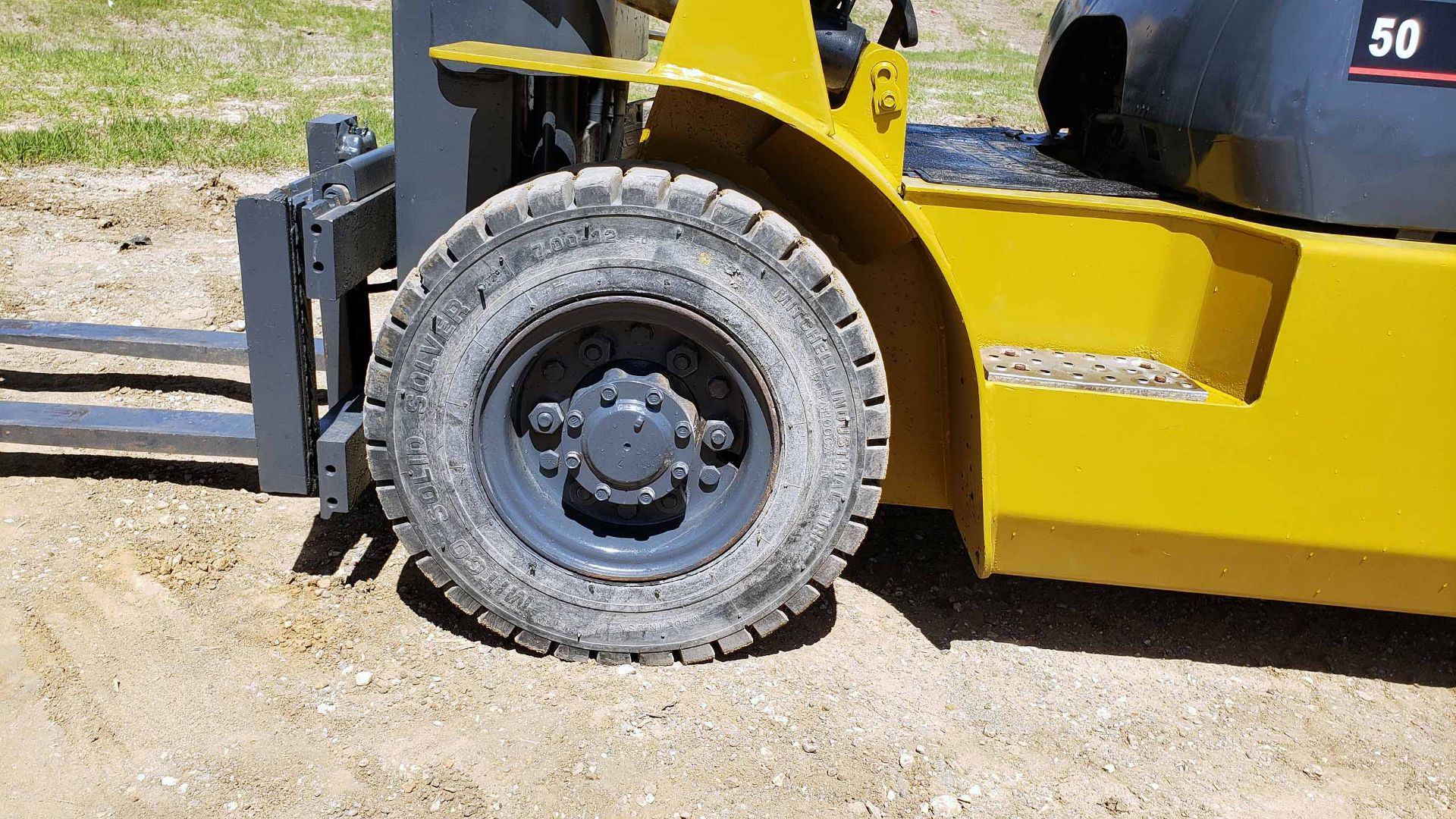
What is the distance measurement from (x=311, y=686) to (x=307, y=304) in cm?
119

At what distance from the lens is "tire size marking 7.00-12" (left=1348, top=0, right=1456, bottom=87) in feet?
8.71

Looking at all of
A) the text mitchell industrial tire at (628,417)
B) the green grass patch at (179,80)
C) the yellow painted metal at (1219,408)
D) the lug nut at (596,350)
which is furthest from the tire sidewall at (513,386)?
the green grass patch at (179,80)

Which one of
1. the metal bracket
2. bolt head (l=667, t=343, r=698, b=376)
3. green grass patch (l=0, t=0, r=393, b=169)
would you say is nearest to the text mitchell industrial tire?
bolt head (l=667, t=343, r=698, b=376)

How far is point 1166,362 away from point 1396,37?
39.3 inches

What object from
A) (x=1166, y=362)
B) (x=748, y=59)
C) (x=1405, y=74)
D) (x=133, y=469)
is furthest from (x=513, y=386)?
(x=1405, y=74)

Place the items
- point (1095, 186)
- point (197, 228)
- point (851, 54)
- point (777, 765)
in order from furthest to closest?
point (197, 228)
point (1095, 186)
point (851, 54)
point (777, 765)

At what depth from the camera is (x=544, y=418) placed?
118 inches

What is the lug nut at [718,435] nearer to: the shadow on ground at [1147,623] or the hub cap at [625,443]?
the hub cap at [625,443]

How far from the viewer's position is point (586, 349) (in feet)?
9.78

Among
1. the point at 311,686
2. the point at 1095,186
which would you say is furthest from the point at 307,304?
the point at 1095,186

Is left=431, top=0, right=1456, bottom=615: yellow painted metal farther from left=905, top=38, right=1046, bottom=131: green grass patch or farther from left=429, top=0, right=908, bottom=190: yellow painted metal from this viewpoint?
left=905, top=38, right=1046, bottom=131: green grass patch

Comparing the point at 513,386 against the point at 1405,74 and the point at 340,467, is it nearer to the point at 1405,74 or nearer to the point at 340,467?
the point at 340,467

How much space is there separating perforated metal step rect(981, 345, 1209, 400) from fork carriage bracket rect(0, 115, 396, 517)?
75.7 inches

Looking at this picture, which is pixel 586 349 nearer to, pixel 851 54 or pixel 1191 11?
pixel 851 54
